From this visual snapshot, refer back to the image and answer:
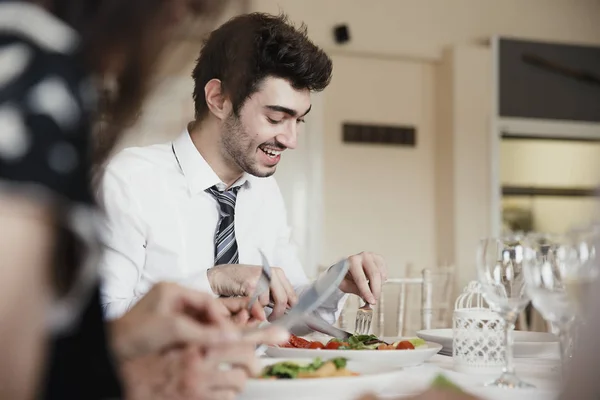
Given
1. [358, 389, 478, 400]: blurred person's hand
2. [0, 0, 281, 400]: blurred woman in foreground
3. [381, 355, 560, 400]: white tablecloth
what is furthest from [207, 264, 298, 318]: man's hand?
[0, 0, 281, 400]: blurred woman in foreground

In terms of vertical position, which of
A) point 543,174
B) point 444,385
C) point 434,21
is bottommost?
point 444,385

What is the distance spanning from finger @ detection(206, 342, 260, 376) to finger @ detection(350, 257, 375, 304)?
3.17 feet

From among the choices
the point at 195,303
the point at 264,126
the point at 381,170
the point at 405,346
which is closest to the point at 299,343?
the point at 405,346

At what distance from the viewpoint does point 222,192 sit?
2.18 m

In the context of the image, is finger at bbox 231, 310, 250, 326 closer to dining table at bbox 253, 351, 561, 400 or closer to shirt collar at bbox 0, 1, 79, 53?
dining table at bbox 253, 351, 561, 400

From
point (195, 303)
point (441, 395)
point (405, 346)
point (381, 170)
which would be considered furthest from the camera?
point (381, 170)

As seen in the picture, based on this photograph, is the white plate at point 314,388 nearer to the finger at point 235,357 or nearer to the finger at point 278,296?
the finger at point 235,357

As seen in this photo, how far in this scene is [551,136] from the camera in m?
5.55

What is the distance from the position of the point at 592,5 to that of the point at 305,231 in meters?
2.95

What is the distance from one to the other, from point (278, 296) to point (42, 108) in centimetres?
109

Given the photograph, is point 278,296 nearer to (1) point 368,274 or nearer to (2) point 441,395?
(1) point 368,274

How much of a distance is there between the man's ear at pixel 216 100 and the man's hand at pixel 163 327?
1.50 m

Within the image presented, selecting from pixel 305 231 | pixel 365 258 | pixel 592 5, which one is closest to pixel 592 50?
pixel 592 5

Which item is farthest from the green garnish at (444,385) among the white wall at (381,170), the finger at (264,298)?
the white wall at (381,170)
